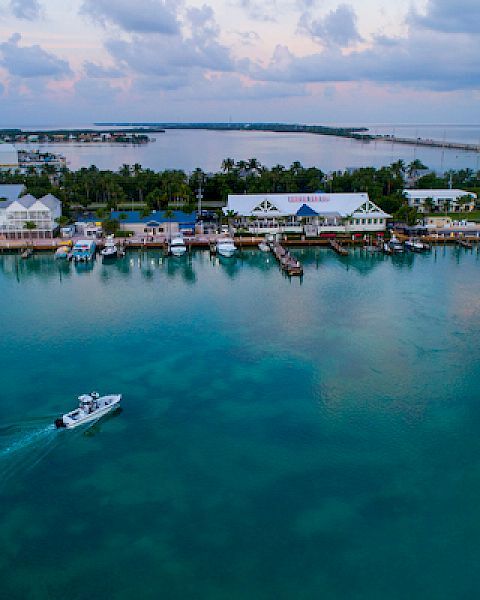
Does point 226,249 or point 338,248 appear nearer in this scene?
point 226,249

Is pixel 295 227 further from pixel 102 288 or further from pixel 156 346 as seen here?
pixel 156 346

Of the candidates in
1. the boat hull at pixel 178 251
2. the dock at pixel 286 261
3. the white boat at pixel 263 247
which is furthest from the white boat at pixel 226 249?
the dock at pixel 286 261

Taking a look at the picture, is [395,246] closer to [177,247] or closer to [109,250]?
[177,247]

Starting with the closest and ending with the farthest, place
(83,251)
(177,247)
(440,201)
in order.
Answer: (83,251)
(177,247)
(440,201)

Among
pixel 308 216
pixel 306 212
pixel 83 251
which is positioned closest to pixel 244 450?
pixel 83 251

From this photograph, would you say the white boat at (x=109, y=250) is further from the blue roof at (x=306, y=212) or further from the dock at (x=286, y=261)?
the blue roof at (x=306, y=212)

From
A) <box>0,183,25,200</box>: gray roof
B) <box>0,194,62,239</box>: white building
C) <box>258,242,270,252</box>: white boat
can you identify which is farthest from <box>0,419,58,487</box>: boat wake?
<box>0,183,25,200</box>: gray roof

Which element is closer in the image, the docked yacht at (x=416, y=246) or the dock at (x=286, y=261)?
the dock at (x=286, y=261)
